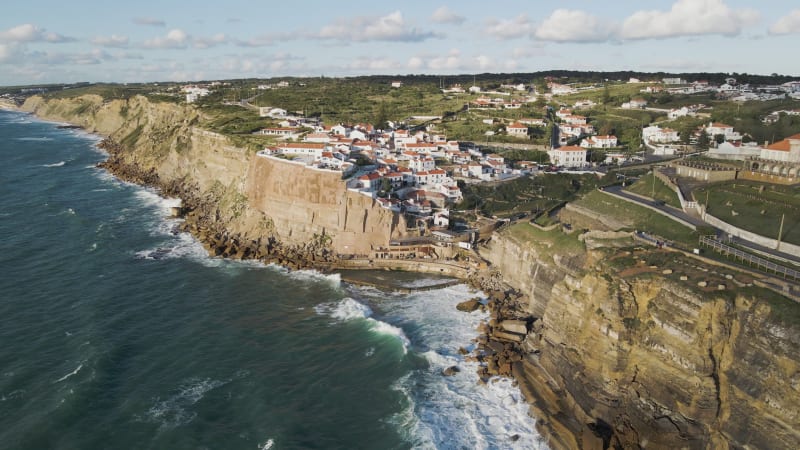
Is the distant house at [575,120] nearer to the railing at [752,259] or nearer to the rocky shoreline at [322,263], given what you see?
the rocky shoreline at [322,263]

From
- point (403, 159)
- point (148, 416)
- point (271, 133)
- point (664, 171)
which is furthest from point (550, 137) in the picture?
point (148, 416)

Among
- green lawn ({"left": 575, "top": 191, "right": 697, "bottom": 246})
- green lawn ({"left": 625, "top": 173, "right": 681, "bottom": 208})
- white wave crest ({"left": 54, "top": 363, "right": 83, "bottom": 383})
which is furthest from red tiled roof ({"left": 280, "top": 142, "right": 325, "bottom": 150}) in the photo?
white wave crest ({"left": 54, "top": 363, "right": 83, "bottom": 383})

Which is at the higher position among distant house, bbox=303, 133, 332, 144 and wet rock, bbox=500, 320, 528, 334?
distant house, bbox=303, 133, 332, 144

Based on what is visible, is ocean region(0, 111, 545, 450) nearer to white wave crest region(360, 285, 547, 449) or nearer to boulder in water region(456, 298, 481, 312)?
white wave crest region(360, 285, 547, 449)

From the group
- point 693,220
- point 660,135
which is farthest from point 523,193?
point 660,135

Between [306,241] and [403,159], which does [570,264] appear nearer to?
[306,241]

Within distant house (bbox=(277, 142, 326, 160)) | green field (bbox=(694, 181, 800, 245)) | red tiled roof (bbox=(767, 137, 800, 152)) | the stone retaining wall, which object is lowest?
the stone retaining wall
